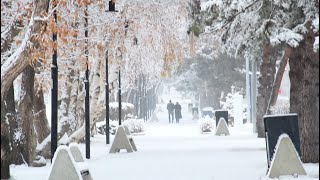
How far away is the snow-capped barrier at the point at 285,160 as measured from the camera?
13.7 meters

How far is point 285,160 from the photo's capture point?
1376 centimetres

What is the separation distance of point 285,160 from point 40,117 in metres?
9.79

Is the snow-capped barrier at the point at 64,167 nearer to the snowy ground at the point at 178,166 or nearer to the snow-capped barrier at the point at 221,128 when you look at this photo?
the snowy ground at the point at 178,166

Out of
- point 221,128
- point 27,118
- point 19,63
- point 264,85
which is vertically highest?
point 264,85

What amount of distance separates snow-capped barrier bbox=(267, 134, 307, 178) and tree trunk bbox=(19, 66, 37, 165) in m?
7.92

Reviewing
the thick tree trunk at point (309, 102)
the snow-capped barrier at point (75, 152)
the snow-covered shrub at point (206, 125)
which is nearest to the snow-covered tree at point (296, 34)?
the thick tree trunk at point (309, 102)

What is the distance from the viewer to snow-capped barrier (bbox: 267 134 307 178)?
Result: 13688mm

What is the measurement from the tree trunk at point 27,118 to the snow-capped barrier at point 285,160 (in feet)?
26.0

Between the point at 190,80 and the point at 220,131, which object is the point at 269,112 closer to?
the point at 220,131

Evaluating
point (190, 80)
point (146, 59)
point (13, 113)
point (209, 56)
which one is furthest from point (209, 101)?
point (13, 113)

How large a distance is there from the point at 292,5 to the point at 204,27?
14.9 feet

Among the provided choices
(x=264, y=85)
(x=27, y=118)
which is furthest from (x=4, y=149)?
(x=264, y=85)

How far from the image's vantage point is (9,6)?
57.1 ft

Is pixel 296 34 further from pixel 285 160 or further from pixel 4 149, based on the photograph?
pixel 4 149
